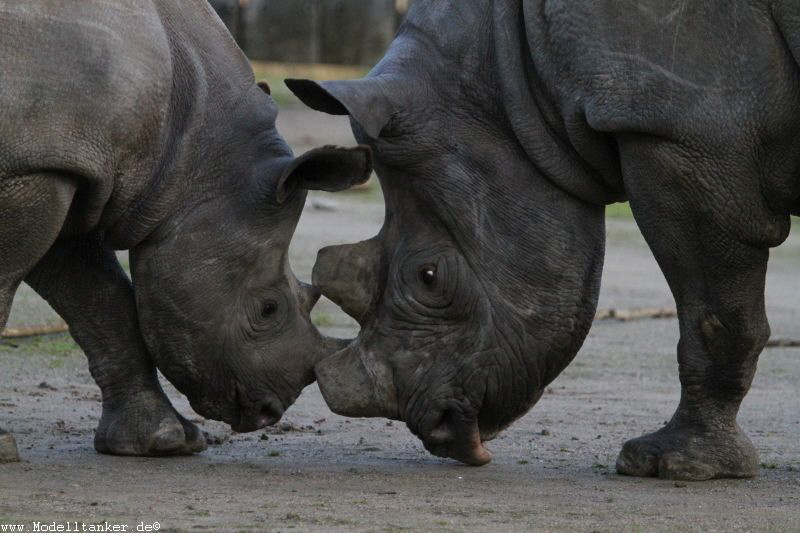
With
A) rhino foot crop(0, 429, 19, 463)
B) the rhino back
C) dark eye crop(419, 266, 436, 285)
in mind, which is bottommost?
rhino foot crop(0, 429, 19, 463)

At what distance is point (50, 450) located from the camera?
7.22 m

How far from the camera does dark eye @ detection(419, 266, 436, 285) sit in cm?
687

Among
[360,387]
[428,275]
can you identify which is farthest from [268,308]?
[428,275]

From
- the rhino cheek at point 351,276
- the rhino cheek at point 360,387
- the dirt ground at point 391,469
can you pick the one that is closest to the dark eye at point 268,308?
the rhino cheek at point 351,276

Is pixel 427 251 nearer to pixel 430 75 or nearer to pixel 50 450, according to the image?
pixel 430 75

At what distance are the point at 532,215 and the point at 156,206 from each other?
1504mm

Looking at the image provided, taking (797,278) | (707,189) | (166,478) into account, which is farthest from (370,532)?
(797,278)

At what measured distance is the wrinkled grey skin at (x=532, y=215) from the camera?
629 cm

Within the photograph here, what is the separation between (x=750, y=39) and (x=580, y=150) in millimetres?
800

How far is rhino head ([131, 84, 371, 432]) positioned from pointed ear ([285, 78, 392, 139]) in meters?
0.42

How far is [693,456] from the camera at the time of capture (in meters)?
6.79

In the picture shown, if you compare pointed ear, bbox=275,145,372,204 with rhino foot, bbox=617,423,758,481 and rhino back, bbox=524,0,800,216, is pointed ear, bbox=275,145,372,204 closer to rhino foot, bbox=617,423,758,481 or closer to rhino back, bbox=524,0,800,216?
rhino back, bbox=524,0,800,216

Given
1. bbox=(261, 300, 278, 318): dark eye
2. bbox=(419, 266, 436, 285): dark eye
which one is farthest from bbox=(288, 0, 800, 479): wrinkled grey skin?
bbox=(261, 300, 278, 318): dark eye

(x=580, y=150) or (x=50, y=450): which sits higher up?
(x=580, y=150)
